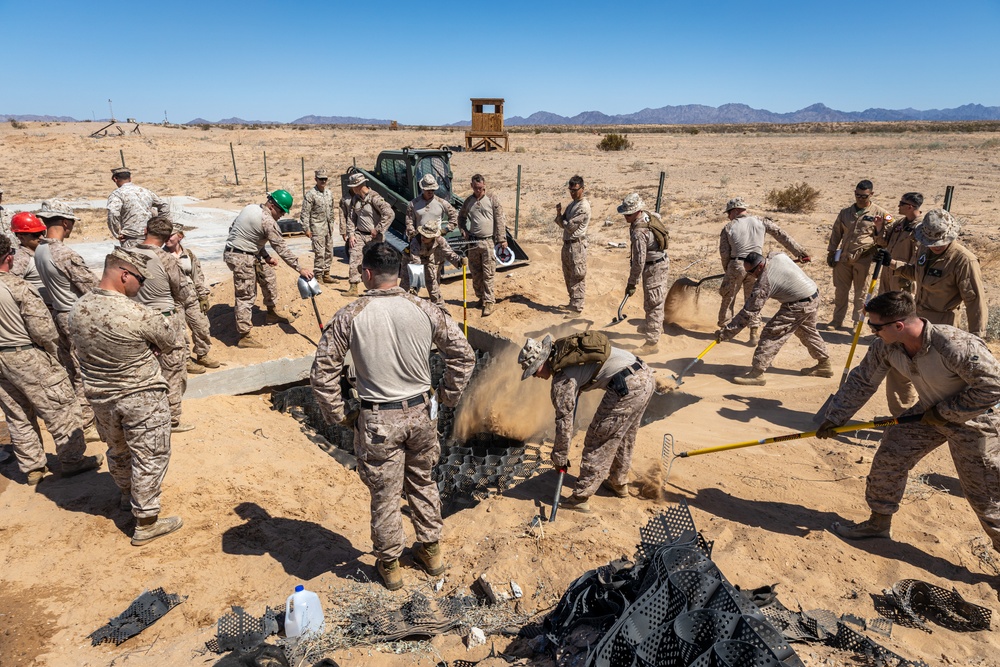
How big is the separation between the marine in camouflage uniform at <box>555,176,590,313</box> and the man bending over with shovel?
2.50 meters

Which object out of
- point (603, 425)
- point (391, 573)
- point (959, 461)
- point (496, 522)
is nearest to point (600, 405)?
point (603, 425)

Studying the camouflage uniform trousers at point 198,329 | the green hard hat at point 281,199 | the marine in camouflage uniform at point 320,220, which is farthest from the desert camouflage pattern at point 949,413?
the marine in camouflage uniform at point 320,220

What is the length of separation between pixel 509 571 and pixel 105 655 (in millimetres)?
2173

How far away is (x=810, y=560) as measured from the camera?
3721mm

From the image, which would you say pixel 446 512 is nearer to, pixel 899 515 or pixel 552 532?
pixel 552 532

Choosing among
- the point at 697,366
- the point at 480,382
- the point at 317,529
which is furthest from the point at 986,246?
the point at 317,529

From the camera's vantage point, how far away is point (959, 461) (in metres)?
3.54

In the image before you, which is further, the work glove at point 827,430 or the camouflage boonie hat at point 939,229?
the camouflage boonie hat at point 939,229

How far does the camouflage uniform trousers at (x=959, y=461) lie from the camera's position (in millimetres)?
3400

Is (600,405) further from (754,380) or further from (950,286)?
(950,286)

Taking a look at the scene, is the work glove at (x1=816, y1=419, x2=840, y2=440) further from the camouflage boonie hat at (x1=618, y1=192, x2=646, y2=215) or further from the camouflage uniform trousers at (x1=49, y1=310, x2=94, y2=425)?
the camouflage uniform trousers at (x1=49, y1=310, x2=94, y2=425)

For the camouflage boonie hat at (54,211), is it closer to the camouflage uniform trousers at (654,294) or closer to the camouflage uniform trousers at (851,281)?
the camouflage uniform trousers at (654,294)

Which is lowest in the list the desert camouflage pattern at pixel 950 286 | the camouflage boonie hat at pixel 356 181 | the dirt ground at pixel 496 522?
the dirt ground at pixel 496 522

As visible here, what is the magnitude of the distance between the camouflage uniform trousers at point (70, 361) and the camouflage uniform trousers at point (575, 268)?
18.8 feet
